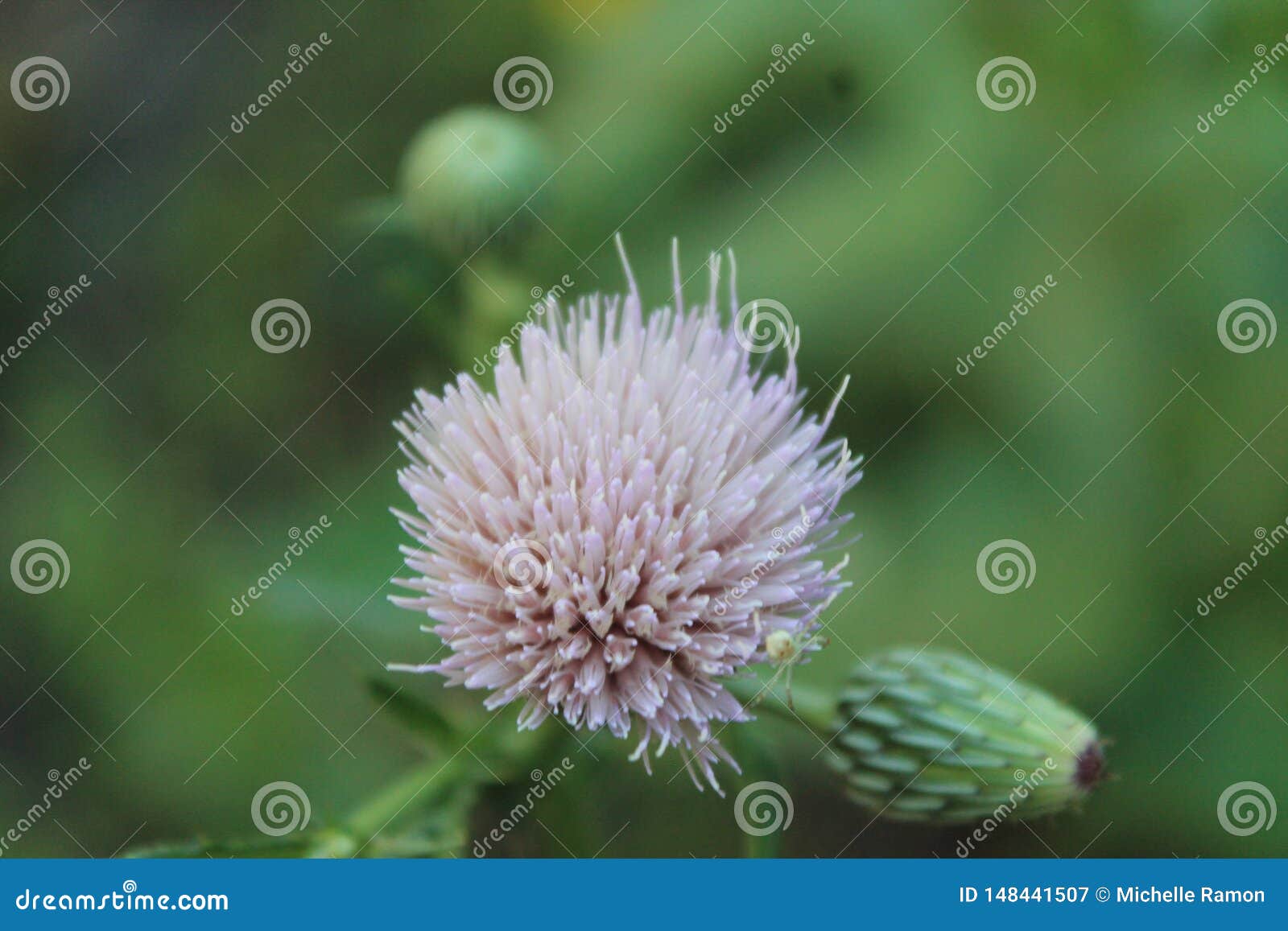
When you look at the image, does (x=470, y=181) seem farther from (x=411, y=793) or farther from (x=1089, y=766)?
(x=1089, y=766)

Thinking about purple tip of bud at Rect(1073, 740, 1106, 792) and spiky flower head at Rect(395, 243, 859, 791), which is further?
purple tip of bud at Rect(1073, 740, 1106, 792)

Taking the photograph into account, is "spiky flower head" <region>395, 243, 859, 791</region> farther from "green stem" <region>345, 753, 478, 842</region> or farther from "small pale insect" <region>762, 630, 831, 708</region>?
"green stem" <region>345, 753, 478, 842</region>

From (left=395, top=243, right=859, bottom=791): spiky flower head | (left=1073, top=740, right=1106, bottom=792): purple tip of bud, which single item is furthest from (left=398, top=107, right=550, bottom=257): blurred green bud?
(left=1073, top=740, right=1106, bottom=792): purple tip of bud

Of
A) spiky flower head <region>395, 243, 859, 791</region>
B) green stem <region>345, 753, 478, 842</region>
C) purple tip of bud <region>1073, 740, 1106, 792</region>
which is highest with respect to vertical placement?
purple tip of bud <region>1073, 740, 1106, 792</region>

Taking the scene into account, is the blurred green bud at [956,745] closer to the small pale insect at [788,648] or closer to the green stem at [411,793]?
the small pale insect at [788,648]

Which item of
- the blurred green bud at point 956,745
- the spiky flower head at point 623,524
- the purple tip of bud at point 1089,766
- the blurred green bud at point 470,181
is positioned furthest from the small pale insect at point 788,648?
the blurred green bud at point 470,181

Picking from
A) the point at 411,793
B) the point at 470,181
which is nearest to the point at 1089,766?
the point at 411,793

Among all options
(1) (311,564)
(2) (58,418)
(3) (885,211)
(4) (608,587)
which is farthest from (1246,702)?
(2) (58,418)

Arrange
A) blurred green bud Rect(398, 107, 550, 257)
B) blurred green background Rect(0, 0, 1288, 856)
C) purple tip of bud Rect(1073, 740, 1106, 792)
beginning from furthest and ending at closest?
blurred green background Rect(0, 0, 1288, 856)
blurred green bud Rect(398, 107, 550, 257)
purple tip of bud Rect(1073, 740, 1106, 792)
